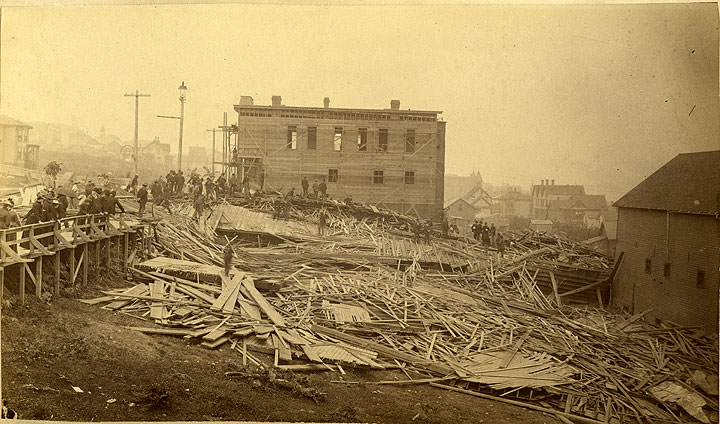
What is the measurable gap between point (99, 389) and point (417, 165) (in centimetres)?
351

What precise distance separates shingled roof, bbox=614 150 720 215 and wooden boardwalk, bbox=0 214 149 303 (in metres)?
4.66

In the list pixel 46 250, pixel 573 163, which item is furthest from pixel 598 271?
pixel 46 250

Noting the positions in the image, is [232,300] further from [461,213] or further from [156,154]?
[461,213]

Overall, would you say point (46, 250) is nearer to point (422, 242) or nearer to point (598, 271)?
point (422, 242)

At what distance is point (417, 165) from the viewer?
5.01 meters

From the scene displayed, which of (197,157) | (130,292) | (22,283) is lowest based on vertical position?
(130,292)

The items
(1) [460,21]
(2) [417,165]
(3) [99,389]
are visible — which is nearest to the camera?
(3) [99,389]

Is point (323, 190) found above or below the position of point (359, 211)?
above

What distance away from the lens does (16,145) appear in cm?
466

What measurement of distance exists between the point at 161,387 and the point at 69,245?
154 cm

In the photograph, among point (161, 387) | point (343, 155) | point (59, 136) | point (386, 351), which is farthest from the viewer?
point (343, 155)

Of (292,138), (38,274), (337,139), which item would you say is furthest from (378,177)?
(38,274)

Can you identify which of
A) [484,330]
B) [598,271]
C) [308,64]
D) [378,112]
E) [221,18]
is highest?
[221,18]

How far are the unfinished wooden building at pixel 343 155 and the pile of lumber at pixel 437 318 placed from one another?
0.37m
